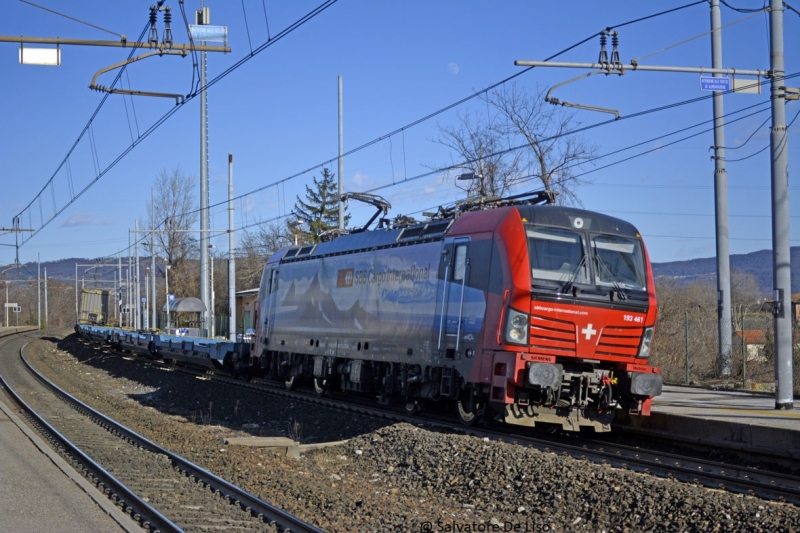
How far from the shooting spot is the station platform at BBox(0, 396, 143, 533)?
834cm

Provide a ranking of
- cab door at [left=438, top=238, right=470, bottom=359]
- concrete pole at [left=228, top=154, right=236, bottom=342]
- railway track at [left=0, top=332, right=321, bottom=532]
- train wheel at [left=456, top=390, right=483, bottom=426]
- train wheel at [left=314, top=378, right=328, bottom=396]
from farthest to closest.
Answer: concrete pole at [left=228, top=154, right=236, bottom=342], train wheel at [left=314, top=378, right=328, bottom=396], train wheel at [left=456, top=390, right=483, bottom=426], cab door at [left=438, top=238, right=470, bottom=359], railway track at [left=0, top=332, right=321, bottom=532]

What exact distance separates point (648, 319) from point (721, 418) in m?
1.92

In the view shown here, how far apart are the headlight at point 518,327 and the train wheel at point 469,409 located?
1.97m

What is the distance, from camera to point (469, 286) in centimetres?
1455

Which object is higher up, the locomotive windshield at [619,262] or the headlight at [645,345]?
the locomotive windshield at [619,262]

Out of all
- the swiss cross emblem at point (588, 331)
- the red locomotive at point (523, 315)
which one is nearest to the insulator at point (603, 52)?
the red locomotive at point (523, 315)

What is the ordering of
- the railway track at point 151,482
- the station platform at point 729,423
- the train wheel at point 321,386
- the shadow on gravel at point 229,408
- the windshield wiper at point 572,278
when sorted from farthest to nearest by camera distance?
1. the train wheel at point 321,386
2. the shadow on gravel at point 229,408
3. the windshield wiper at point 572,278
4. the station platform at point 729,423
5. the railway track at point 151,482

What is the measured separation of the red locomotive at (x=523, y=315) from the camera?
43.9 feet

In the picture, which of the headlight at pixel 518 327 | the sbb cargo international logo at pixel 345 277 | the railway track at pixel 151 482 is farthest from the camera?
the sbb cargo international logo at pixel 345 277

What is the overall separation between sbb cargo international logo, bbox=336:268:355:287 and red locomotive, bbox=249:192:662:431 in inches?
77.6

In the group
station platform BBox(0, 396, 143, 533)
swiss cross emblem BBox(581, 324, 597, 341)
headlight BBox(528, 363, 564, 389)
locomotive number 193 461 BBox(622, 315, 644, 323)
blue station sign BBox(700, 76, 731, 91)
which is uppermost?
blue station sign BBox(700, 76, 731, 91)

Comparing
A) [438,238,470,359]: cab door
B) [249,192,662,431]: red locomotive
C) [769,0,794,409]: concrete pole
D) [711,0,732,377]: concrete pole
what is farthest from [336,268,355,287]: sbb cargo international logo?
[711,0,732,377]: concrete pole

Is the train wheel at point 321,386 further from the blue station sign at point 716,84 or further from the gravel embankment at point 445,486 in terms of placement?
the blue station sign at point 716,84

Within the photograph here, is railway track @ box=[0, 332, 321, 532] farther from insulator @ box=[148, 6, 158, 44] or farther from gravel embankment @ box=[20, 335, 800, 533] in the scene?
insulator @ box=[148, 6, 158, 44]
